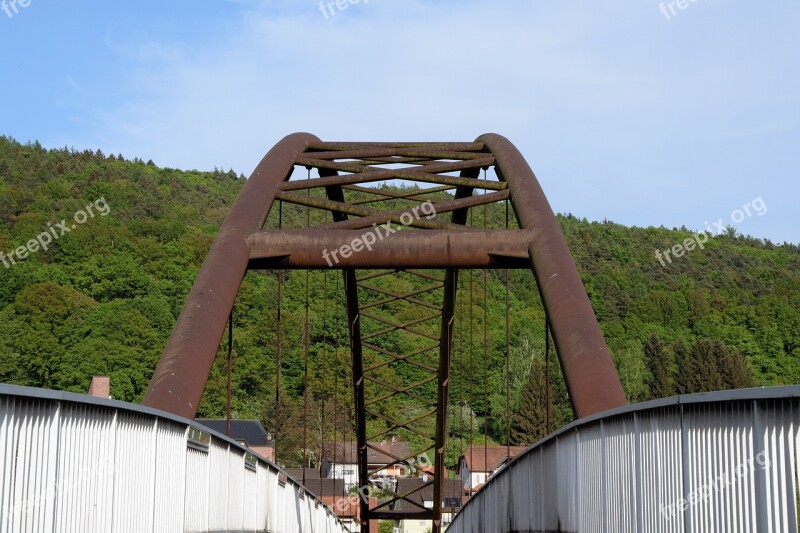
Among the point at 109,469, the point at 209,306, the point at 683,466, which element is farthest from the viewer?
the point at 209,306

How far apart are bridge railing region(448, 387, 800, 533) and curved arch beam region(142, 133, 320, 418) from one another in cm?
377

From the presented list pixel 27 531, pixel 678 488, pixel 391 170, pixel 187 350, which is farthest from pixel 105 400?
pixel 391 170

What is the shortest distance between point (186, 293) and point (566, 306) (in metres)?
88.3

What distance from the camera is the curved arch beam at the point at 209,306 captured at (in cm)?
1112

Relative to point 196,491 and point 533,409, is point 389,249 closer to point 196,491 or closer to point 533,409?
point 196,491

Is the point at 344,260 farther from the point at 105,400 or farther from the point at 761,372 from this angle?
the point at 761,372

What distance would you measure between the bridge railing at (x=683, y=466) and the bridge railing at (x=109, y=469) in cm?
320

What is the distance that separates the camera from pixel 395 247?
15.2m

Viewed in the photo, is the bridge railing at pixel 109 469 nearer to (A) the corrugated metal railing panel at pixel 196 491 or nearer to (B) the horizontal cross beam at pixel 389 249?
(A) the corrugated metal railing panel at pixel 196 491

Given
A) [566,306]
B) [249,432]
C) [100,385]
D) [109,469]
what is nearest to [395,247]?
[566,306]

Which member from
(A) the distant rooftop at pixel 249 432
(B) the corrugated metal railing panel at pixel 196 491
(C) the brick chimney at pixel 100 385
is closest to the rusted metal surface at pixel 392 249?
(B) the corrugated metal railing panel at pixel 196 491

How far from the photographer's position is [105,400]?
6738mm

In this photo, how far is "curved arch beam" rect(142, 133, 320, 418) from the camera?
11.1m

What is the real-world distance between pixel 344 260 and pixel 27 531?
9642mm
